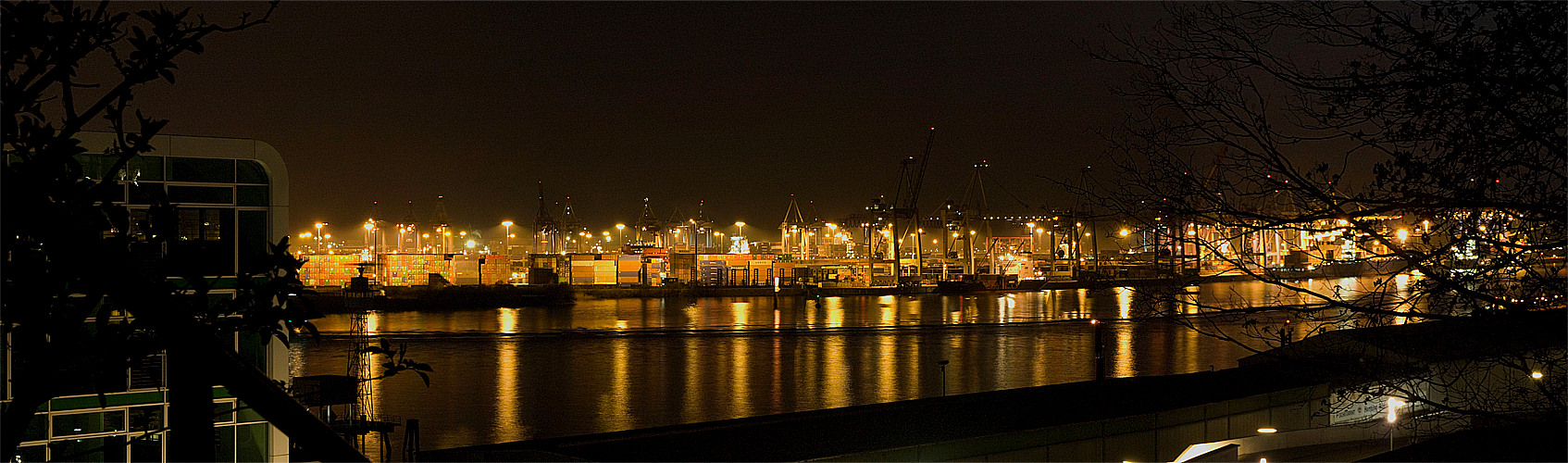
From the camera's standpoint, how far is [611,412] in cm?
1359

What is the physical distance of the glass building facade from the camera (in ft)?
23.0

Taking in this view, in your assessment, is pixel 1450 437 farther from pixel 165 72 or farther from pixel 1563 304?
pixel 165 72

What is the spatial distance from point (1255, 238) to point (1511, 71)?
2.75ft

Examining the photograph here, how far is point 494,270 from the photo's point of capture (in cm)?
6512

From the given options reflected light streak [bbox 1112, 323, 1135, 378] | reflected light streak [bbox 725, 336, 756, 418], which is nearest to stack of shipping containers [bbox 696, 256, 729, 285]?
reflected light streak [bbox 1112, 323, 1135, 378]

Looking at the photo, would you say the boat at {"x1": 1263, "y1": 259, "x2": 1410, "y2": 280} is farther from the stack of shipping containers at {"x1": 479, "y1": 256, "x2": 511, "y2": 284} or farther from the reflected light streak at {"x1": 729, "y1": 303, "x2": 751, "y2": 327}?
the stack of shipping containers at {"x1": 479, "y1": 256, "x2": 511, "y2": 284}

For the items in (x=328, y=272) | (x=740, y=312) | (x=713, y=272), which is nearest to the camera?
(x=740, y=312)

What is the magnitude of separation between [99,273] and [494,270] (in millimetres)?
66048

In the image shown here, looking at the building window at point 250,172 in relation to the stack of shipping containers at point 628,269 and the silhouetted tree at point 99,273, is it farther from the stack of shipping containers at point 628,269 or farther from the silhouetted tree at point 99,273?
the stack of shipping containers at point 628,269

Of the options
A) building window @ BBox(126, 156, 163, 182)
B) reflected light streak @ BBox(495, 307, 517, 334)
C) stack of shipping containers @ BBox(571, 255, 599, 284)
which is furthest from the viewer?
stack of shipping containers @ BBox(571, 255, 599, 284)

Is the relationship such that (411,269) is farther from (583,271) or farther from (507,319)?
(507,319)

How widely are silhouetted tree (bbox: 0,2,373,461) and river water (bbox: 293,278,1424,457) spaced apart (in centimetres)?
236

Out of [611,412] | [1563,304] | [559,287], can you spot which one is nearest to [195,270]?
[1563,304]

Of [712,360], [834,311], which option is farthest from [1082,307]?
[712,360]
